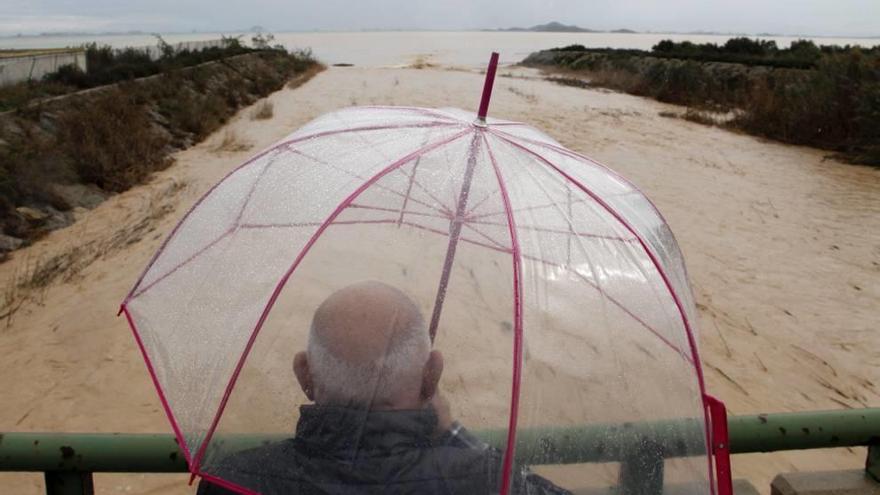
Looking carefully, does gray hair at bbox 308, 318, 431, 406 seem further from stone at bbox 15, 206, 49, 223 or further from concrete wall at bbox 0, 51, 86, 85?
concrete wall at bbox 0, 51, 86, 85

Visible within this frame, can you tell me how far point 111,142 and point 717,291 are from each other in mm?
8798

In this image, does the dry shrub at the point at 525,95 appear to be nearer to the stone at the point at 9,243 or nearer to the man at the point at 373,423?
the stone at the point at 9,243

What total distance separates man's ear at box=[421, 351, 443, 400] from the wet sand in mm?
2528

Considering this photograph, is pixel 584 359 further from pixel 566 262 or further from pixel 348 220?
pixel 348 220

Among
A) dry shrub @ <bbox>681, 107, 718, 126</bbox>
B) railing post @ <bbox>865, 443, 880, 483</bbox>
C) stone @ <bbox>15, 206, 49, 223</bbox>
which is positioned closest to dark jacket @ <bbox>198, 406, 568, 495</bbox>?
railing post @ <bbox>865, 443, 880, 483</bbox>

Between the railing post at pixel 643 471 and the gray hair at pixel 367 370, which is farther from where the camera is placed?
the railing post at pixel 643 471

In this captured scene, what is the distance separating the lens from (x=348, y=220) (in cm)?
162

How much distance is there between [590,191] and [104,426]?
137 inches

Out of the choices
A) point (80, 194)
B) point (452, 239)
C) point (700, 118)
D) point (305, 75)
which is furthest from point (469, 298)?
point (305, 75)

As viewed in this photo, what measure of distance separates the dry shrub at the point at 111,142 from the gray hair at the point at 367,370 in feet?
29.9

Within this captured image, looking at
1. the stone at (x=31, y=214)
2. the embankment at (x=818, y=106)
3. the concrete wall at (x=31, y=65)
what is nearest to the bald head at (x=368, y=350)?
the stone at (x=31, y=214)

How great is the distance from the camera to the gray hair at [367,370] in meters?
1.34

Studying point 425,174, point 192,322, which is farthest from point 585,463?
point 192,322

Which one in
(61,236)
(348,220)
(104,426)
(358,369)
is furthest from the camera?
(61,236)
